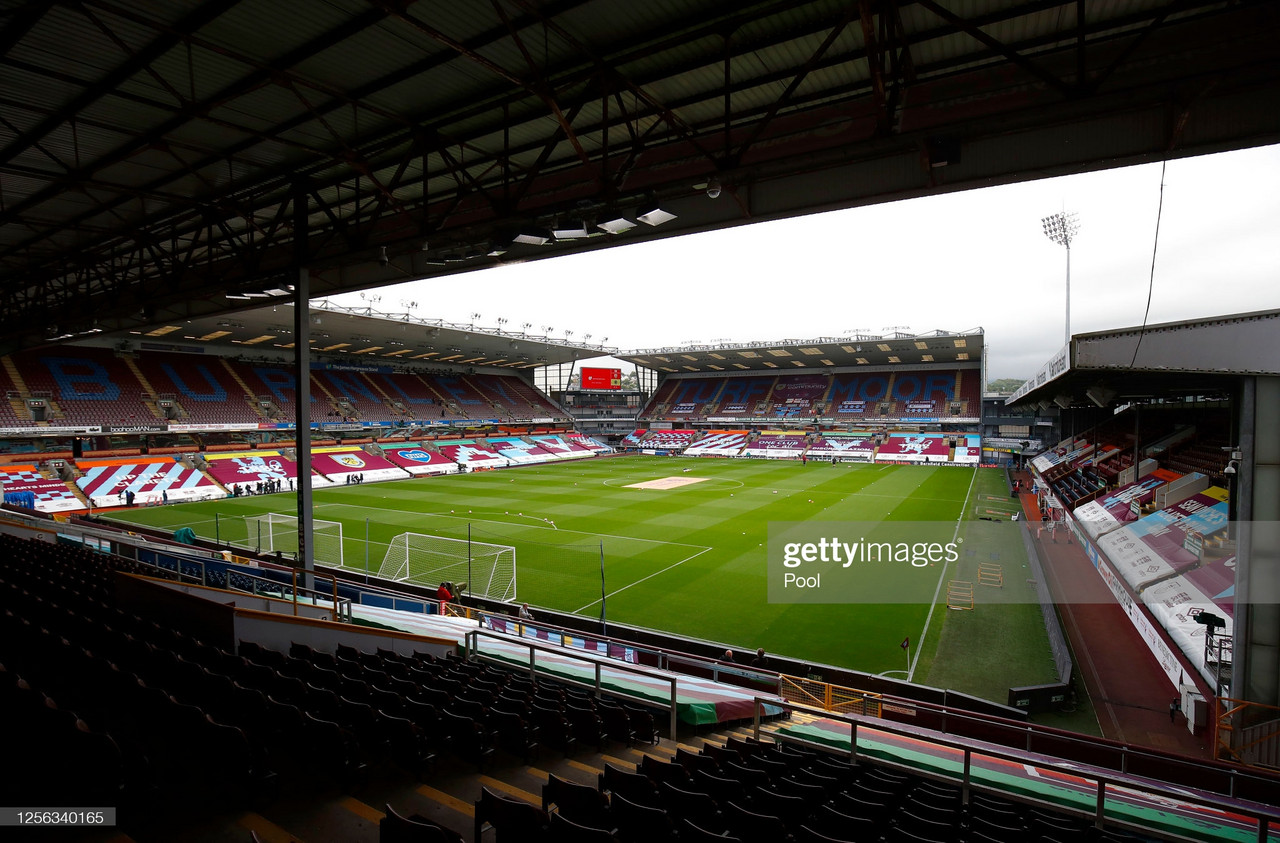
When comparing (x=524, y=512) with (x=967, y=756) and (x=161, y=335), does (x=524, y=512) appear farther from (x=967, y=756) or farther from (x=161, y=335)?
(x=161, y=335)

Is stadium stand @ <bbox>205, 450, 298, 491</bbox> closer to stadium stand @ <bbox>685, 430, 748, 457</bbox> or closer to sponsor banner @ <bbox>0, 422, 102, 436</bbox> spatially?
sponsor banner @ <bbox>0, 422, 102, 436</bbox>

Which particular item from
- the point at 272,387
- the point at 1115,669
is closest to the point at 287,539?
the point at 1115,669

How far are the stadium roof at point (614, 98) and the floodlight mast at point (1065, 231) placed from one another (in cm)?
3390

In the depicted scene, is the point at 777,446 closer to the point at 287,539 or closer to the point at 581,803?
the point at 287,539

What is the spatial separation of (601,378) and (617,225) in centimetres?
5994

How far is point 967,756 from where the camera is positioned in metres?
4.41

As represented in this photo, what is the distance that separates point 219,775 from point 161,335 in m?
45.7

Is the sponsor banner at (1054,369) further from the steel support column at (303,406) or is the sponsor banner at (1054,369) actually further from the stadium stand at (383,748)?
the steel support column at (303,406)

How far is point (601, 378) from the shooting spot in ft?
223

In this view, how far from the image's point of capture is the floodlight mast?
110 feet

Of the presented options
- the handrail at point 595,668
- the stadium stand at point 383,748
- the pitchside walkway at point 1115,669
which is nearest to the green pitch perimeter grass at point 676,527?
the pitchside walkway at point 1115,669

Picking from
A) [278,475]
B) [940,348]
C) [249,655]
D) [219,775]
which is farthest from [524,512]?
[940,348]

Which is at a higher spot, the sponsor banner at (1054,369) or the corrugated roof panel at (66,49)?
the corrugated roof panel at (66,49)

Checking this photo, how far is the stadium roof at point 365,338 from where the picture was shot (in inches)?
1344
